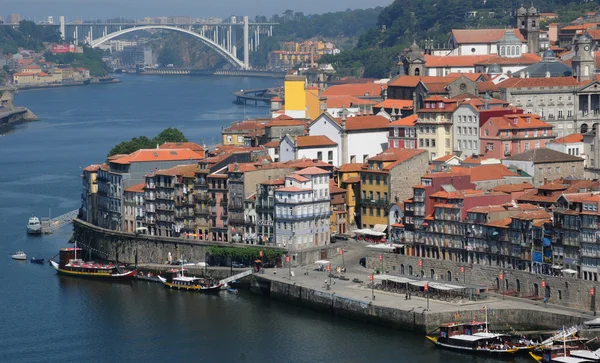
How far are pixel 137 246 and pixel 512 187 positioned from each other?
18.5 metres

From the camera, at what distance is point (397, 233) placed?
7350 cm

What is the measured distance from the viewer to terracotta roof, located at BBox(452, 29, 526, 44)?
107750mm

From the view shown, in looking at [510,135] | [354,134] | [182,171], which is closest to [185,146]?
[182,171]

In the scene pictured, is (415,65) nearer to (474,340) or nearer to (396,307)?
(396,307)

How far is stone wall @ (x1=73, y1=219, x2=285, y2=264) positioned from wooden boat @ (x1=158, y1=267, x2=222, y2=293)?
1965 millimetres

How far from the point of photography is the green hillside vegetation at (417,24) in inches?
6373

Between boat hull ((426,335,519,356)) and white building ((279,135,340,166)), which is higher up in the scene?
white building ((279,135,340,166))

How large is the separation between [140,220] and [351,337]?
21.6 metres

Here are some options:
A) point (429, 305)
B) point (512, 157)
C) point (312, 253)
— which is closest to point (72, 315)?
point (312, 253)

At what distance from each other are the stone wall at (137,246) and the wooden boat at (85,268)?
1201 millimetres

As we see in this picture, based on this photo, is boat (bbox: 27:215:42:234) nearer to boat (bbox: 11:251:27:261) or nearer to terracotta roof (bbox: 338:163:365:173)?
boat (bbox: 11:251:27:261)

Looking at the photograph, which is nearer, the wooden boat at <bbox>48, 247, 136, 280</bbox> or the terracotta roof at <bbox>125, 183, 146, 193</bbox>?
the wooden boat at <bbox>48, 247, 136, 280</bbox>

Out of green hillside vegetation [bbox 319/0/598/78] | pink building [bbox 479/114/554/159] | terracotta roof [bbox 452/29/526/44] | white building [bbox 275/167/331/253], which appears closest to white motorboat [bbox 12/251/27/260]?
white building [bbox 275/167/331/253]

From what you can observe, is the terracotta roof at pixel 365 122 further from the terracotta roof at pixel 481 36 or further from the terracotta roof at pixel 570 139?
the terracotta roof at pixel 481 36
